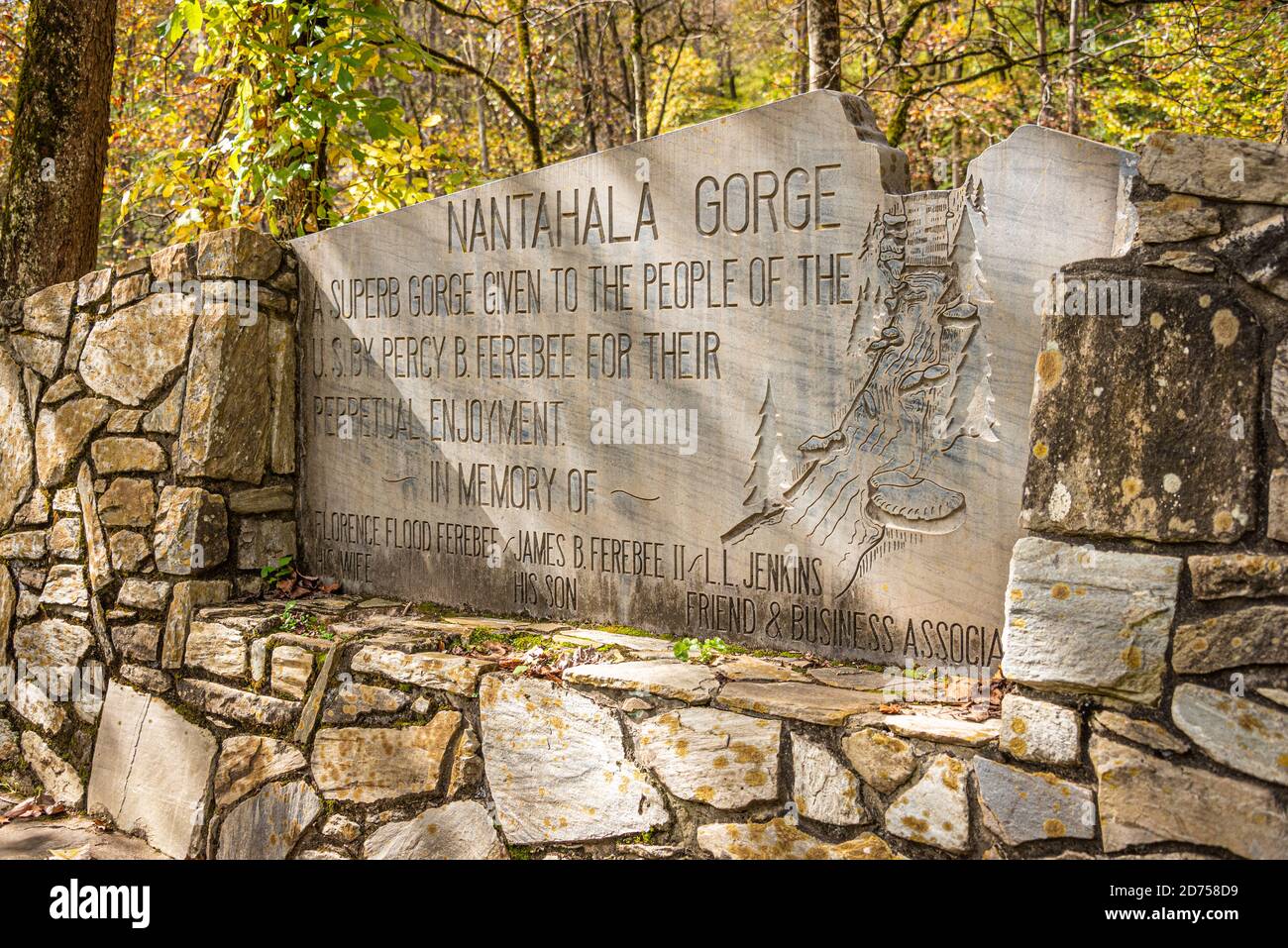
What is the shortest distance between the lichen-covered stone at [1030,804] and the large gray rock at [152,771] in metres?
2.98

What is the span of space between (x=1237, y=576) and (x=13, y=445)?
5.13 meters

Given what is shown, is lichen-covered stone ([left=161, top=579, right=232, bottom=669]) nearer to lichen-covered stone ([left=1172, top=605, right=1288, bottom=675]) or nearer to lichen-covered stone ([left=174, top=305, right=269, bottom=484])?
lichen-covered stone ([left=174, top=305, right=269, bottom=484])

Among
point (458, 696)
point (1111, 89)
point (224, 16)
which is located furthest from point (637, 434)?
point (1111, 89)

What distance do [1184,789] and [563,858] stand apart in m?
1.77

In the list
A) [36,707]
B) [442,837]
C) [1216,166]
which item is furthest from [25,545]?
[1216,166]

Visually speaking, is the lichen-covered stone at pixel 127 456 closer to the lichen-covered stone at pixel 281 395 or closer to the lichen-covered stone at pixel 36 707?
the lichen-covered stone at pixel 281 395

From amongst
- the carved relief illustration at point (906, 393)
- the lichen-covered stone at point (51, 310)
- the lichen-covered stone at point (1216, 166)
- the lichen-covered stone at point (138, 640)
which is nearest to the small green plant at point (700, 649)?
the carved relief illustration at point (906, 393)

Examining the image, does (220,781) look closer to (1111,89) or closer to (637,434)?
(637,434)

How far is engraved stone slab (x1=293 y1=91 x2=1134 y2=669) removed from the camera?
10.3 ft

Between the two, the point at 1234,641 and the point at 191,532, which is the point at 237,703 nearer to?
the point at 191,532

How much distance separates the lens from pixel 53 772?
4.88 m

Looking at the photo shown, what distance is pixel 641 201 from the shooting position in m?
3.75

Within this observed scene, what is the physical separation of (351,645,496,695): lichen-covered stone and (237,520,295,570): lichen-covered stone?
3.41 ft

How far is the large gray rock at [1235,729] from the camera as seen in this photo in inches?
91.0
